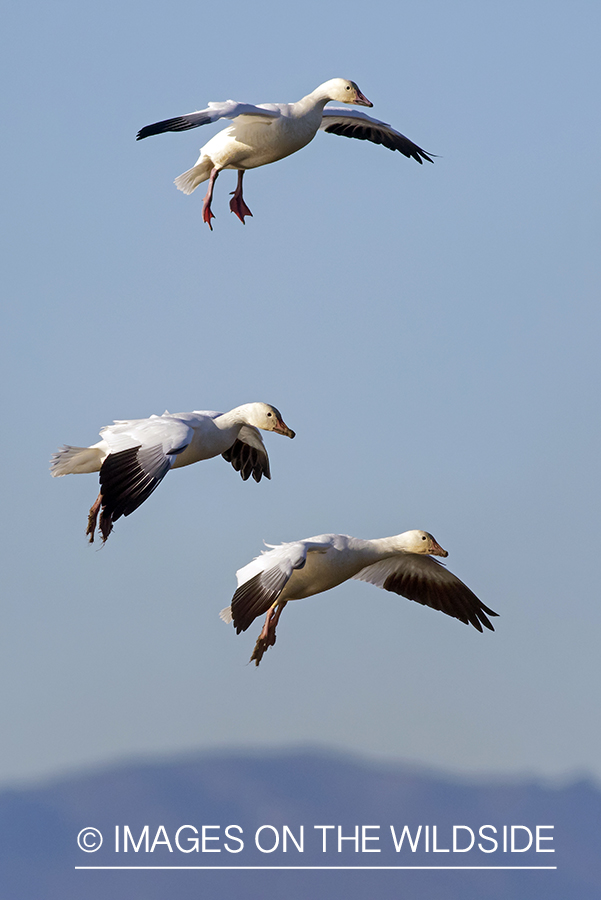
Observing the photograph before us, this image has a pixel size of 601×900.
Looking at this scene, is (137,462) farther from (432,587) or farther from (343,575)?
(432,587)

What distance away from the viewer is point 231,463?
11.6 m

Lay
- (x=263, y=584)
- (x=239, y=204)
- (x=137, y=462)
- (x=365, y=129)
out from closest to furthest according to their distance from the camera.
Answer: (x=263, y=584)
(x=137, y=462)
(x=239, y=204)
(x=365, y=129)

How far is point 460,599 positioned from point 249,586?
2504 mm

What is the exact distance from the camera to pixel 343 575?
32.5ft

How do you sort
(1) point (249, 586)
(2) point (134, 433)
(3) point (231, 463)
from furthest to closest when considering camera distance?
1. (3) point (231, 463)
2. (2) point (134, 433)
3. (1) point (249, 586)

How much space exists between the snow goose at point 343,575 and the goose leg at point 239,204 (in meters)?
3.39

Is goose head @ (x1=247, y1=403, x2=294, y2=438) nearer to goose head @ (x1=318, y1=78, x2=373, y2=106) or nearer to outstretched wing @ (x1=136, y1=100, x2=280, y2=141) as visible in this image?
outstretched wing @ (x1=136, y1=100, x2=280, y2=141)

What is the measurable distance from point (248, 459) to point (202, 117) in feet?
9.88

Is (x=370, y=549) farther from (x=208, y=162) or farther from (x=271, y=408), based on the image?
(x=208, y=162)

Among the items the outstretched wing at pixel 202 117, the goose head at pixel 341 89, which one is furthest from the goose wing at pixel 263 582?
the goose head at pixel 341 89

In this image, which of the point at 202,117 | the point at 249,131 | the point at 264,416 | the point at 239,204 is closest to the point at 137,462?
the point at 264,416

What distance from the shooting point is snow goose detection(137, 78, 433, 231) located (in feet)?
33.3

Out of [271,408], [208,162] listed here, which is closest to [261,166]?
[208,162]

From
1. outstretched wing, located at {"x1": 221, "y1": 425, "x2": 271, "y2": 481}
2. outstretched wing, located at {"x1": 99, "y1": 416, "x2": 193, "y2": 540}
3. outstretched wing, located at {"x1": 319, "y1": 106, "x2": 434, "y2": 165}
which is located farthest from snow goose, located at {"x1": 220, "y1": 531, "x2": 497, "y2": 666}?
outstretched wing, located at {"x1": 319, "y1": 106, "x2": 434, "y2": 165}
